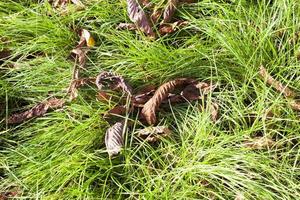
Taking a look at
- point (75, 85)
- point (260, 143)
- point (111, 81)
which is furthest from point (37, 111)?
point (260, 143)

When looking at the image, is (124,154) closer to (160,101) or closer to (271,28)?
(160,101)

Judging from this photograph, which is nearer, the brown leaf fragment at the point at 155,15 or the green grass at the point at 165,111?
the green grass at the point at 165,111

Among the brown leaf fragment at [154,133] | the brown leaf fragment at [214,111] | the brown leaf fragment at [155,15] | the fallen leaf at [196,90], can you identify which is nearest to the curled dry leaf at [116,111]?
the brown leaf fragment at [154,133]

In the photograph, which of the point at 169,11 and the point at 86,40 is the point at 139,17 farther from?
the point at 86,40

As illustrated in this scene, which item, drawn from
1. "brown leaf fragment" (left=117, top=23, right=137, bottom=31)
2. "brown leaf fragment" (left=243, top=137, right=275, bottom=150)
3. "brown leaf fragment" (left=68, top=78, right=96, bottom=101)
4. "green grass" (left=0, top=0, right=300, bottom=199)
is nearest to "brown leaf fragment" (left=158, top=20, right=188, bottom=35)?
"green grass" (left=0, top=0, right=300, bottom=199)

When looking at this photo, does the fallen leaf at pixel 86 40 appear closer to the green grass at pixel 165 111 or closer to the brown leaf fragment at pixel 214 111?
the green grass at pixel 165 111

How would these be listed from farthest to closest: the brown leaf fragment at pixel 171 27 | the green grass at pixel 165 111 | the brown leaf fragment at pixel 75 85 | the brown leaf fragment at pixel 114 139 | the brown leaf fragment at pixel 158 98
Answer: the brown leaf fragment at pixel 171 27 → the brown leaf fragment at pixel 75 85 → the brown leaf fragment at pixel 158 98 → the brown leaf fragment at pixel 114 139 → the green grass at pixel 165 111
